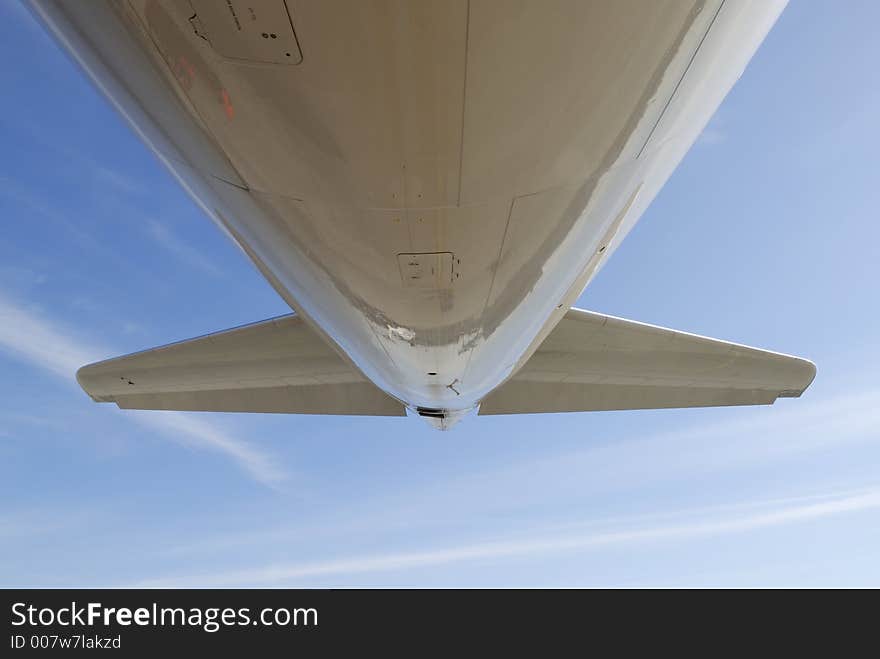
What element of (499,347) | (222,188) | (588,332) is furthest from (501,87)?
(588,332)

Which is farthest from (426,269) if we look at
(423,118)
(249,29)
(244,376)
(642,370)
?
(642,370)

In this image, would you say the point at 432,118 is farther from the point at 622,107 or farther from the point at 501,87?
the point at 622,107

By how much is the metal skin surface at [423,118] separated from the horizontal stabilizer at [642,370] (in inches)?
182

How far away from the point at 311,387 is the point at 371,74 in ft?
25.7

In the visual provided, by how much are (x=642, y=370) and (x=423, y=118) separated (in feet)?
24.4

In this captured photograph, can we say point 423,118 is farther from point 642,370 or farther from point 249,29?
point 642,370

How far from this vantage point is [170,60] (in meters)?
1.92

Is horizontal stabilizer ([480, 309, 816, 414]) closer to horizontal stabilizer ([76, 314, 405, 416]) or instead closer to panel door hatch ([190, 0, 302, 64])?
horizontal stabilizer ([76, 314, 405, 416])

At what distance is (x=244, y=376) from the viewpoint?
8602 mm

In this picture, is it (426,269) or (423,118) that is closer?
(423,118)

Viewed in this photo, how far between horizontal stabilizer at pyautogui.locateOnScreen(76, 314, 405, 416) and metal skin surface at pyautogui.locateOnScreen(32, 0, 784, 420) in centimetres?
450

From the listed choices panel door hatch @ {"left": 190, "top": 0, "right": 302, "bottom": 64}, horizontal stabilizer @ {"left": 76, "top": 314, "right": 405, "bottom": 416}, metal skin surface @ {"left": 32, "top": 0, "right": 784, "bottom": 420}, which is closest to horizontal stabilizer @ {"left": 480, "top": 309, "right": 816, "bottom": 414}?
horizontal stabilizer @ {"left": 76, "top": 314, "right": 405, "bottom": 416}

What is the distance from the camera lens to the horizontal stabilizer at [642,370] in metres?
7.93

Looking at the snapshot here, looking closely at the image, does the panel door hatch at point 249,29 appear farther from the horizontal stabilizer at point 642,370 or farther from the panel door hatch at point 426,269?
the horizontal stabilizer at point 642,370
